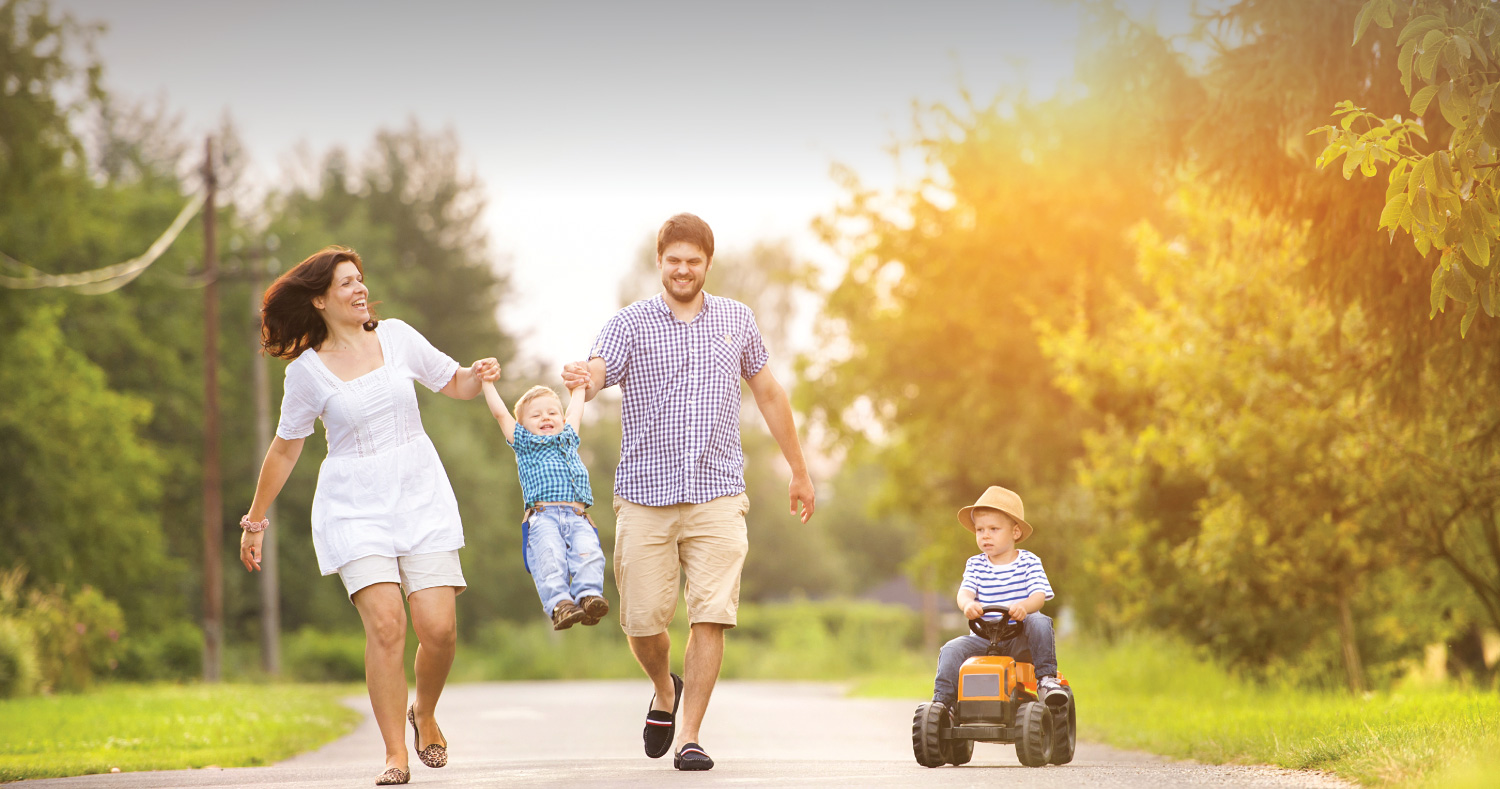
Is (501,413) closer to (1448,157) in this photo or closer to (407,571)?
(407,571)

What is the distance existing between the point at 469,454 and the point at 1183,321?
34434 mm

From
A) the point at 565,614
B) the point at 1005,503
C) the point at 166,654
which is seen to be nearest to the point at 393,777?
the point at 565,614

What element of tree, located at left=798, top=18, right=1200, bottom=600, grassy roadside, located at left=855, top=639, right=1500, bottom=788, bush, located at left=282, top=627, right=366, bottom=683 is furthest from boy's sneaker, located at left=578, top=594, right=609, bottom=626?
bush, located at left=282, top=627, right=366, bottom=683

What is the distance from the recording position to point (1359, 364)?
10.6 metres

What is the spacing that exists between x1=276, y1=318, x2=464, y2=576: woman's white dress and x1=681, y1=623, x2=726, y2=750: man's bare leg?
119 centimetres

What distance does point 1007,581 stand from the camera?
711 centimetres

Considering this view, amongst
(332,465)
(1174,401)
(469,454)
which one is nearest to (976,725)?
(332,465)

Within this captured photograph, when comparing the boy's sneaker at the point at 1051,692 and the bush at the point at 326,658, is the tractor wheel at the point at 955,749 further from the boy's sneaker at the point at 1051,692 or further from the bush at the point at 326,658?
the bush at the point at 326,658

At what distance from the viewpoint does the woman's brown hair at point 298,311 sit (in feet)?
22.0

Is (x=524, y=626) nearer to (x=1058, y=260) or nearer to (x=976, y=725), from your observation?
(x=1058, y=260)

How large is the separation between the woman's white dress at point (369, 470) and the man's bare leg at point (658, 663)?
108cm

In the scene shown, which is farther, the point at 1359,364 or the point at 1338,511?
the point at 1338,511

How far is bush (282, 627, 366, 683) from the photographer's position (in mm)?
39906

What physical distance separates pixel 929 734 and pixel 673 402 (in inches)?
75.2
